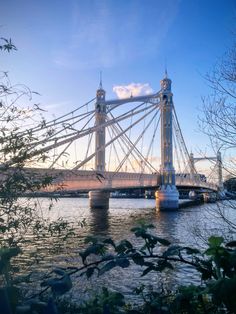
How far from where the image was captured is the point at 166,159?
5003cm

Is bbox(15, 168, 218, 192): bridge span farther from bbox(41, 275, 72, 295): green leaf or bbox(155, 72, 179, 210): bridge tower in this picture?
bbox(41, 275, 72, 295): green leaf

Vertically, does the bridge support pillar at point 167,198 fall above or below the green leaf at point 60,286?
below

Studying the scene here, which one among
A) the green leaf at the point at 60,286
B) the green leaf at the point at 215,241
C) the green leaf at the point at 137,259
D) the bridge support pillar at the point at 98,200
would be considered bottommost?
the bridge support pillar at the point at 98,200

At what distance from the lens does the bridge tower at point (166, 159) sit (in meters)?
48.4

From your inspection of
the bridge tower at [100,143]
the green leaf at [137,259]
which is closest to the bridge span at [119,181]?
the bridge tower at [100,143]

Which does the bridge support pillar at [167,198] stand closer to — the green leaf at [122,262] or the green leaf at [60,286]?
the green leaf at [122,262]

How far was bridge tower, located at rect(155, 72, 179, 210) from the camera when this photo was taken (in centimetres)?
4843

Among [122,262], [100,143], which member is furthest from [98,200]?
[122,262]

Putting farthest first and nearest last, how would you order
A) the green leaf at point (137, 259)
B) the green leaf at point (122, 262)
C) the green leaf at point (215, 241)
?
the green leaf at point (137, 259), the green leaf at point (122, 262), the green leaf at point (215, 241)

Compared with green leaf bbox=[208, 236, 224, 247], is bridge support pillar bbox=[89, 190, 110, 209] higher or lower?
lower

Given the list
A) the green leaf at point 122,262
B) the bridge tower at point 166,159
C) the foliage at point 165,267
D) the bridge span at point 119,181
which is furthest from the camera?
the bridge tower at point 166,159

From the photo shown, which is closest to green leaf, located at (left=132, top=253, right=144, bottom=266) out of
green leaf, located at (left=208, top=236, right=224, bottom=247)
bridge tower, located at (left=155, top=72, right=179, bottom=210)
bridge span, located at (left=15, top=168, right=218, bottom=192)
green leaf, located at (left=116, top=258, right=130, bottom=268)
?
green leaf, located at (left=116, top=258, right=130, bottom=268)

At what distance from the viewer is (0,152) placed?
4121mm

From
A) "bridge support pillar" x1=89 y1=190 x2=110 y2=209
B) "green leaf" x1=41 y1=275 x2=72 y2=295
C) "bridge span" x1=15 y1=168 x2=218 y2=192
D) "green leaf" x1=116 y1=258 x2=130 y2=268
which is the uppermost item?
"bridge span" x1=15 y1=168 x2=218 y2=192
